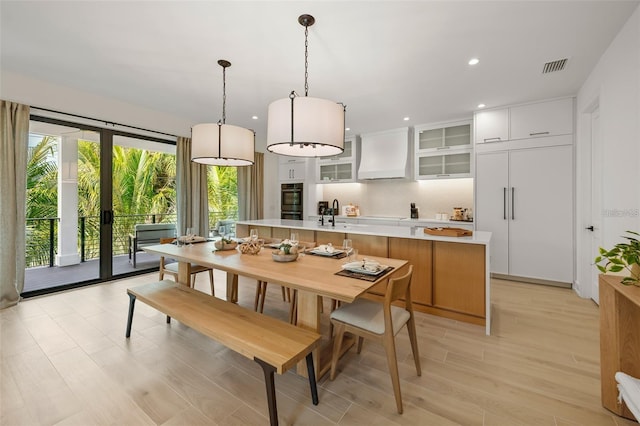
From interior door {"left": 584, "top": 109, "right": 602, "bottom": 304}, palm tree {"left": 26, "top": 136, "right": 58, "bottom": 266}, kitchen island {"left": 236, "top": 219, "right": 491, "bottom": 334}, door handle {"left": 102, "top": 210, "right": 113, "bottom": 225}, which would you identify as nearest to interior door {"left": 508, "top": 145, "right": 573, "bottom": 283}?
interior door {"left": 584, "top": 109, "right": 602, "bottom": 304}

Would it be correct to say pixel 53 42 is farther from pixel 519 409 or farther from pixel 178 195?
pixel 519 409

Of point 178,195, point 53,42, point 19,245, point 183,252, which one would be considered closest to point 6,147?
point 19,245

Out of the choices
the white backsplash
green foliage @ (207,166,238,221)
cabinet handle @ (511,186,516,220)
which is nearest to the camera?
cabinet handle @ (511,186,516,220)

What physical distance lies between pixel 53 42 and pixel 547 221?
6088 millimetres

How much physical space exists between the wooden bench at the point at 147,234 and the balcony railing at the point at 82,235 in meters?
0.54

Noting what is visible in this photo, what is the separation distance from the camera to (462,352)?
7.05 ft

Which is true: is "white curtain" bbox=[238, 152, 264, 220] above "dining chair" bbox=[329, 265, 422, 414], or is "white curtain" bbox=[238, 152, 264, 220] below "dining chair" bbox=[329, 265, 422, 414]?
above

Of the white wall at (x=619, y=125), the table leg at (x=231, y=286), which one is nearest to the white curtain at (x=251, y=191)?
the table leg at (x=231, y=286)

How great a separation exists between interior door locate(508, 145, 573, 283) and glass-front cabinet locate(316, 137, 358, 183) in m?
2.76

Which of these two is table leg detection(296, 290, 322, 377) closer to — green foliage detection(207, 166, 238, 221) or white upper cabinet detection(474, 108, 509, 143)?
white upper cabinet detection(474, 108, 509, 143)

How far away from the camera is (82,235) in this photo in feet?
16.5

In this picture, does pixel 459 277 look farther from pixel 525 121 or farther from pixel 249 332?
pixel 525 121

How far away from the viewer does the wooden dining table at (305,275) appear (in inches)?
62.3

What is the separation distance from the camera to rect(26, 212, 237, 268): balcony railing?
4.51 meters
